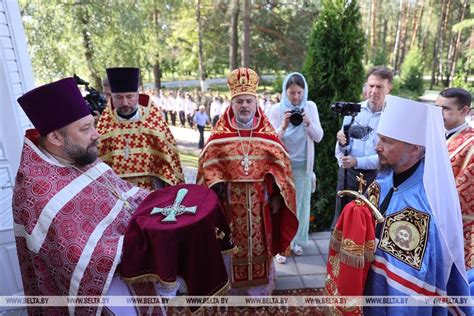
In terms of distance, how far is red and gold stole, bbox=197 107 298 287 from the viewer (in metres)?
3.51

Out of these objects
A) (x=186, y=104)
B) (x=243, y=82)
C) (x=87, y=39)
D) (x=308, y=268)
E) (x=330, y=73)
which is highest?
(x=87, y=39)

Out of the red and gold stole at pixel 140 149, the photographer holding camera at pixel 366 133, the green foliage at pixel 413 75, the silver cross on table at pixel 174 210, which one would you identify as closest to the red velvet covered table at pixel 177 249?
the silver cross on table at pixel 174 210

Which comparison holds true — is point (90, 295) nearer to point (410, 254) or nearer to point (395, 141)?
point (410, 254)

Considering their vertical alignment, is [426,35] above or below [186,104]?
above

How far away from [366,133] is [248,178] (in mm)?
1562

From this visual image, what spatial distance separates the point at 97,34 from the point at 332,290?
15644 millimetres

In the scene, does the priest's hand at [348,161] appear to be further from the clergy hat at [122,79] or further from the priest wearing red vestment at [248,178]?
the clergy hat at [122,79]

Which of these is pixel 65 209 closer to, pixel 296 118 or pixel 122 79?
pixel 122 79

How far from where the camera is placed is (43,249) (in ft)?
6.59

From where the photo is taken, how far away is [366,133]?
399cm

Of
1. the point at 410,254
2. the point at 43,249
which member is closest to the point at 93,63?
the point at 43,249

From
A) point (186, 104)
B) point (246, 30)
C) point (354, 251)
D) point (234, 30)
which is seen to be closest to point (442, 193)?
point (354, 251)

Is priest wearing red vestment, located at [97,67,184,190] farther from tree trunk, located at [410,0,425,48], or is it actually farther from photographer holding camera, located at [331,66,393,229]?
tree trunk, located at [410,0,425,48]

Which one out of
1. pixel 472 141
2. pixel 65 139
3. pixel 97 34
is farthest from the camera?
pixel 97 34
